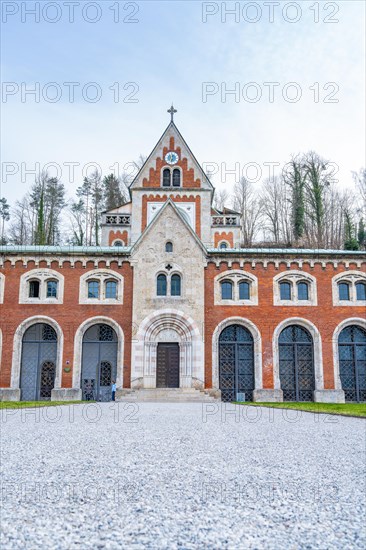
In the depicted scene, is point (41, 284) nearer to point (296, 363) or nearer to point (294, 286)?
point (294, 286)

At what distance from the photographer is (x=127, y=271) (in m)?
29.6

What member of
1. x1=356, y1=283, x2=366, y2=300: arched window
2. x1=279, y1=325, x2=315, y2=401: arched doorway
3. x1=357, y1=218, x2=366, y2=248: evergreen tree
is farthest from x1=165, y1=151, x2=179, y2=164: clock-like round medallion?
x1=357, y1=218, x2=366, y2=248: evergreen tree

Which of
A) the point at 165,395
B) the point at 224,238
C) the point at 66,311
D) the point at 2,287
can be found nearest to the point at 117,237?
the point at 224,238

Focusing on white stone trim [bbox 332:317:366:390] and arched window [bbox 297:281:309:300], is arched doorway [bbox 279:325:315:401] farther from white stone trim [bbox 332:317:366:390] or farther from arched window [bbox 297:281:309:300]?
arched window [bbox 297:281:309:300]

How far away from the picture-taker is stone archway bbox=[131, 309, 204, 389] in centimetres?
2788

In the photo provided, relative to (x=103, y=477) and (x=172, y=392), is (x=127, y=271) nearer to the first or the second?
(x=172, y=392)

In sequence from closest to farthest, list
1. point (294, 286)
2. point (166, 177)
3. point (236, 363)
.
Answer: point (236, 363) < point (294, 286) < point (166, 177)

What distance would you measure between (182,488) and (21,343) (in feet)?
77.7

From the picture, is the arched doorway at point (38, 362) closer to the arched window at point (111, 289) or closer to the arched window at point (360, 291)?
the arched window at point (111, 289)

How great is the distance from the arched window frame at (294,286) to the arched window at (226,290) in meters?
2.60

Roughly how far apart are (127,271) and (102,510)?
79.3 ft

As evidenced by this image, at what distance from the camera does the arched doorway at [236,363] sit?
28469 millimetres

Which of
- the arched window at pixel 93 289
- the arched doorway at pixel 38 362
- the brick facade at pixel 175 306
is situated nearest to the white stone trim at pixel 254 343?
the brick facade at pixel 175 306

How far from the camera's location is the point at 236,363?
28734 millimetres
